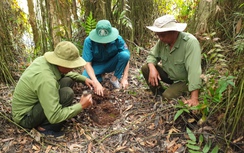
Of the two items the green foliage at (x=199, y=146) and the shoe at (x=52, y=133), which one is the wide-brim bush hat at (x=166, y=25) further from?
the shoe at (x=52, y=133)

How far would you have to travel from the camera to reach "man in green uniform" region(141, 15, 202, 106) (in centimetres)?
240

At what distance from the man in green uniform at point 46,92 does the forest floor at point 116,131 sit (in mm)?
165

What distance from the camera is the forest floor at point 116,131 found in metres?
2.26

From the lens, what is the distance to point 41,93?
216 cm

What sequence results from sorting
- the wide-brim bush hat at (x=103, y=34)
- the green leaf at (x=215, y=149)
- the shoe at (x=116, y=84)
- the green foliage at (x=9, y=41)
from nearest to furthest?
the green leaf at (x=215, y=149) < the wide-brim bush hat at (x=103, y=34) < the green foliage at (x=9, y=41) < the shoe at (x=116, y=84)

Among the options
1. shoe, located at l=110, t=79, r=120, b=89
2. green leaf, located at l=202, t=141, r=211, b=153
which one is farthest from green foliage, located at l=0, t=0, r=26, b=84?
green leaf, located at l=202, t=141, r=211, b=153

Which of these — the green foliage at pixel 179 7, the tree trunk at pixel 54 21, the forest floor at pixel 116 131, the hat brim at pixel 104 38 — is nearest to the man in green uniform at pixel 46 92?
the forest floor at pixel 116 131

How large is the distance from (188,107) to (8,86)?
235 centimetres

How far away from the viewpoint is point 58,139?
8.07ft

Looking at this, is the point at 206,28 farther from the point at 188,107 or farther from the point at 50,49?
the point at 50,49

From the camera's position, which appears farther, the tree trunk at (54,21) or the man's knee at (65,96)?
the tree trunk at (54,21)

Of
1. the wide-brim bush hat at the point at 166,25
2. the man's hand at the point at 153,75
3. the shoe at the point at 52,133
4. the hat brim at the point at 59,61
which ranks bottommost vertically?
the shoe at the point at 52,133

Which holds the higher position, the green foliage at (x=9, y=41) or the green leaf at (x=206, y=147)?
the green foliage at (x=9, y=41)

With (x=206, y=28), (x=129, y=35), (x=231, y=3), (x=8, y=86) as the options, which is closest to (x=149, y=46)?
(x=129, y=35)
